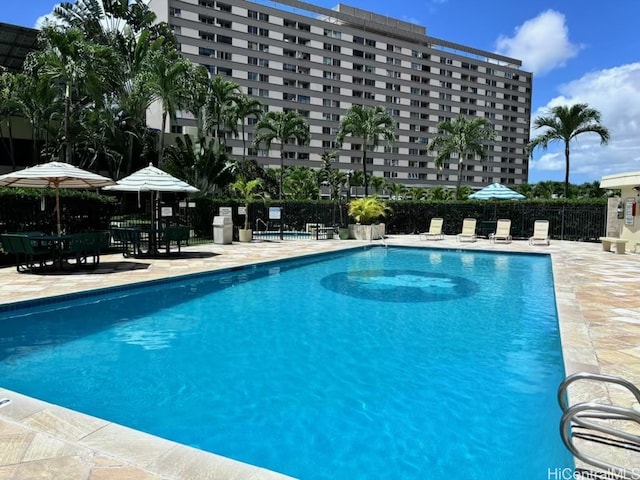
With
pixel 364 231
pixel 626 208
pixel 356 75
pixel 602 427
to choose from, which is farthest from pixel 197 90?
pixel 356 75

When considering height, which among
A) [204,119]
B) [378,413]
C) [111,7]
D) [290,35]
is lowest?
[378,413]

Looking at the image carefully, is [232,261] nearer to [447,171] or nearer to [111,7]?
[111,7]

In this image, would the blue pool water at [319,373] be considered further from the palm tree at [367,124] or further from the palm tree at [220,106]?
the palm tree at [367,124]

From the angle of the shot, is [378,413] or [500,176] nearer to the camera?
[378,413]

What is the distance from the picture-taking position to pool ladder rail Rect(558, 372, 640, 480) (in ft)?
8.27

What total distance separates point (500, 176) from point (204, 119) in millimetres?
76698

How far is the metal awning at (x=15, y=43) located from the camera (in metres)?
29.2

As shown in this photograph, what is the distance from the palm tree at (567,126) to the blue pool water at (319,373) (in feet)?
62.5

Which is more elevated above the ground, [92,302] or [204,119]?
[204,119]

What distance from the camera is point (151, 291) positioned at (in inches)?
384

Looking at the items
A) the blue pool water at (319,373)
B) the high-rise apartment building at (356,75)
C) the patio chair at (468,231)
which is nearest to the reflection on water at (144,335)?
the blue pool water at (319,373)

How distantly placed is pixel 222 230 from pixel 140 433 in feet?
49.8

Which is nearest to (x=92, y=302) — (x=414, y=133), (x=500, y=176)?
(x=414, y=133)

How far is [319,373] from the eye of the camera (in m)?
5.38
